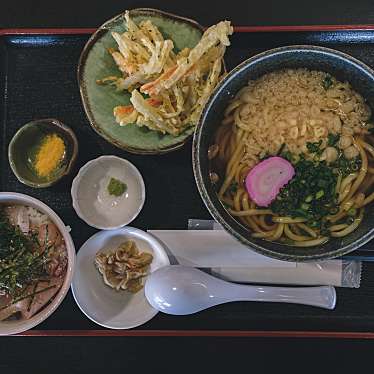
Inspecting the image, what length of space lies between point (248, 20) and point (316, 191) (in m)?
0.77

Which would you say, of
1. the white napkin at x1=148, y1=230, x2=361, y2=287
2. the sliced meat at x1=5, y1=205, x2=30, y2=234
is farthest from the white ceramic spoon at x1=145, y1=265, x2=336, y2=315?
the sliced meat at x1=5, y1=205, x2=30, y2=234

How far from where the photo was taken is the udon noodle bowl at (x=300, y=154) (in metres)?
1.94

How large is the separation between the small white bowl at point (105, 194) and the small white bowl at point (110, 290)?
0.20 feet

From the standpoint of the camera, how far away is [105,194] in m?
2.26

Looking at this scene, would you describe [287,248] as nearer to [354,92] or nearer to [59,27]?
[354,92]

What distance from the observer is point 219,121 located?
6.57 feet

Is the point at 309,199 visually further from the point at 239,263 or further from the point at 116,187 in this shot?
the point at 116,187

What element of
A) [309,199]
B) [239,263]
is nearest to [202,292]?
[239,263]

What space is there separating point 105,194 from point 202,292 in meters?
0.52

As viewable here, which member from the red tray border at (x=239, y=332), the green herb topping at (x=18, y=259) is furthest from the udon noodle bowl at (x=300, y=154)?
the green herb topping at (x=18, y=259)

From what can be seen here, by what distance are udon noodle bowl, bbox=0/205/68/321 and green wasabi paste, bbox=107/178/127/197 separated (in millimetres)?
264

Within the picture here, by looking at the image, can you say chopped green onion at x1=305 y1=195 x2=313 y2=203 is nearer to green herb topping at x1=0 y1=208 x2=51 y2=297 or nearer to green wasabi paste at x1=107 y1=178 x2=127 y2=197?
green wasabi paste at x1=107 y1=178 x2=127 y2=197

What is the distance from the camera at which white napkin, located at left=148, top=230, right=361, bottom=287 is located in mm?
2107

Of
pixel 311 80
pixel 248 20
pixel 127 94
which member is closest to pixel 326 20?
pixel 248 20
